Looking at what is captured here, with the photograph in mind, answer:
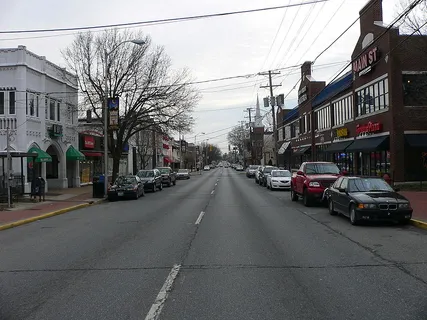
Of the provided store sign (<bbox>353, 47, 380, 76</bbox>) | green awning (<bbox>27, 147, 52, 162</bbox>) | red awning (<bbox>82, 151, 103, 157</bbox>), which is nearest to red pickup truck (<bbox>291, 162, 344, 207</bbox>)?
store sign (<bbox>353, 47, 380, 76</bbox>)

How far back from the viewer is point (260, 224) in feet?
41.4

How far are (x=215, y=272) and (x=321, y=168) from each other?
13.3 m

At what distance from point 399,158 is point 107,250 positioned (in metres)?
21.8

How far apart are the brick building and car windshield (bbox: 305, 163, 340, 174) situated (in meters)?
6.44

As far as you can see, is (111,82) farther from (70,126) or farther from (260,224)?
(260,224)

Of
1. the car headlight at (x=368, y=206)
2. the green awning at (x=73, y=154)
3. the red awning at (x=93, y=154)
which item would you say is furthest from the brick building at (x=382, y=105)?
the red awning at (x=93, y=154)

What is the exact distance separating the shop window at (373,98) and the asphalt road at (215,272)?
17991 millimetres

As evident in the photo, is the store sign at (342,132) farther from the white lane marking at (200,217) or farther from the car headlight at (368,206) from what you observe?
the car headlight at (368,206)

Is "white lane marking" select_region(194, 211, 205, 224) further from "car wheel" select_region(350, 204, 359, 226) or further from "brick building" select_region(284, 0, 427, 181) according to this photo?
"brick building" select_region(284, 0, 427, 181)

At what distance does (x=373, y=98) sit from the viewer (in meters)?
29.3

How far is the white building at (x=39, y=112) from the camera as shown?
25.7 meters

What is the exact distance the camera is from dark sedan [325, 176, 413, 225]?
1171 cm

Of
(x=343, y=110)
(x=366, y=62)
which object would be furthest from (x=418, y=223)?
(x=343, y=110)

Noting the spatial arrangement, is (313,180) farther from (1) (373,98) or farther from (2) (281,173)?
(1) (373,98)
